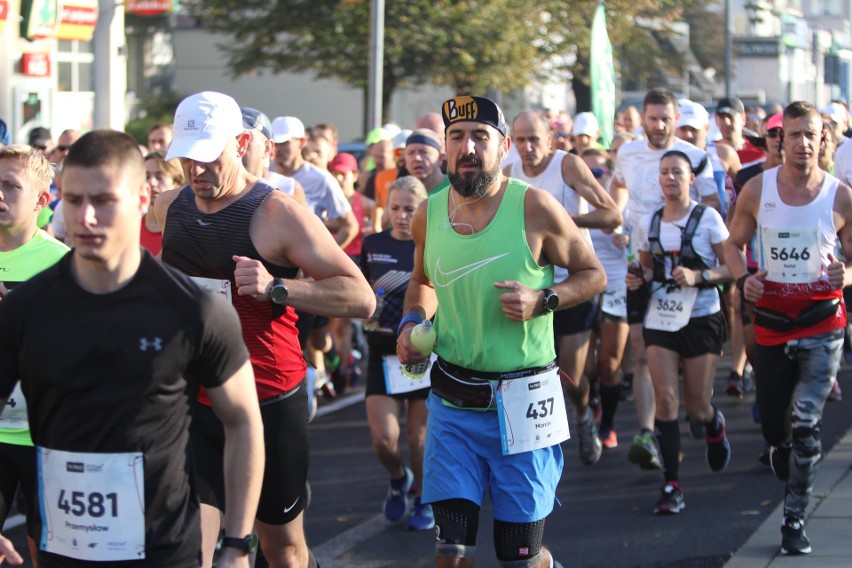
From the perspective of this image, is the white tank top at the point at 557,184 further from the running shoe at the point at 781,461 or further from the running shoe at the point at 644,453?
the running shoe at the point at 781,461

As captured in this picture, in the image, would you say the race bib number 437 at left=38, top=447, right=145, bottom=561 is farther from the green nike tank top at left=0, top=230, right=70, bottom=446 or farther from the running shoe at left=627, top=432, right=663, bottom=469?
the running shoe at left=627, top=432, right=663, bottom=469

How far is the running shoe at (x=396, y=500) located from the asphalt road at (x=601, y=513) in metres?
0.08

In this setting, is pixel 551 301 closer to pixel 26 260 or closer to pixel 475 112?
pixel 475 112

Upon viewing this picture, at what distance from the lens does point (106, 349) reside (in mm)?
3447

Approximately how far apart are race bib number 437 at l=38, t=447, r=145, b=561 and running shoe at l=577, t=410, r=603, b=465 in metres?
5.49

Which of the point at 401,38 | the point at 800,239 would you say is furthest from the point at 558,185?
the point at 401,38

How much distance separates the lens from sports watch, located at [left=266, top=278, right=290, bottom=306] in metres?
4.79

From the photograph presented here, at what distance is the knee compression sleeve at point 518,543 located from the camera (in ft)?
16.4

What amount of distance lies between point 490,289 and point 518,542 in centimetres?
90

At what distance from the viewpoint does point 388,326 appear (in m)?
7.62

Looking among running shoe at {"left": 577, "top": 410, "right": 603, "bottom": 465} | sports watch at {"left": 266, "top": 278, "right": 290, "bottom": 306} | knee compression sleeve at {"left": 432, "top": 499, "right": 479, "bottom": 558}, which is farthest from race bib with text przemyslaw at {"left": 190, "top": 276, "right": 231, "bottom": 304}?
running shoe at {"left": 577, "top": 410, "right": 603, "bottom": 465}

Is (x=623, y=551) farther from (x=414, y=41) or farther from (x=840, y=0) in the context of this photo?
(x=840, y=0)

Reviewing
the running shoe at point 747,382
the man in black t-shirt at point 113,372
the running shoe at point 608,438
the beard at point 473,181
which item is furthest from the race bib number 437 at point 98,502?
the running shoe at point 747,382

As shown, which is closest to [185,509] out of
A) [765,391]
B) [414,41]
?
[765,391]
